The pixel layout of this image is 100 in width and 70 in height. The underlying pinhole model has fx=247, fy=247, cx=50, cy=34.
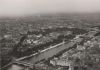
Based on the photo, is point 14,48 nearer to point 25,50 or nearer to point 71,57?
point 25,50

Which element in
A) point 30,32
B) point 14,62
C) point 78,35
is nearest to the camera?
point 14,62

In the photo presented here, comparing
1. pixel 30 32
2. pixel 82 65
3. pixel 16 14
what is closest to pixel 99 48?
pixel 82 65

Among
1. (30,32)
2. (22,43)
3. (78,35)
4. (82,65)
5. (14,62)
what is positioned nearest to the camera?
(82,65)

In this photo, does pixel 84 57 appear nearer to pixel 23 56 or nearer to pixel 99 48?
pixel 99 48

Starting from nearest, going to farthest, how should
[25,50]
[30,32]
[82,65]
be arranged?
[82,65] < [25,50] < [30,32]

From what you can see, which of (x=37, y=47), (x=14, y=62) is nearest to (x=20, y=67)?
(x=14, y=62)

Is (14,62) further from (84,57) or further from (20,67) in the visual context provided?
(84,57)

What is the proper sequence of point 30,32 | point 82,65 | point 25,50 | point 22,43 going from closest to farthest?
1. point 82,65
2. point 25,50
3. point 22,43
4. point 30,32

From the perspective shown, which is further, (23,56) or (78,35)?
(78,35)

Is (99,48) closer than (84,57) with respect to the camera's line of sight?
No
